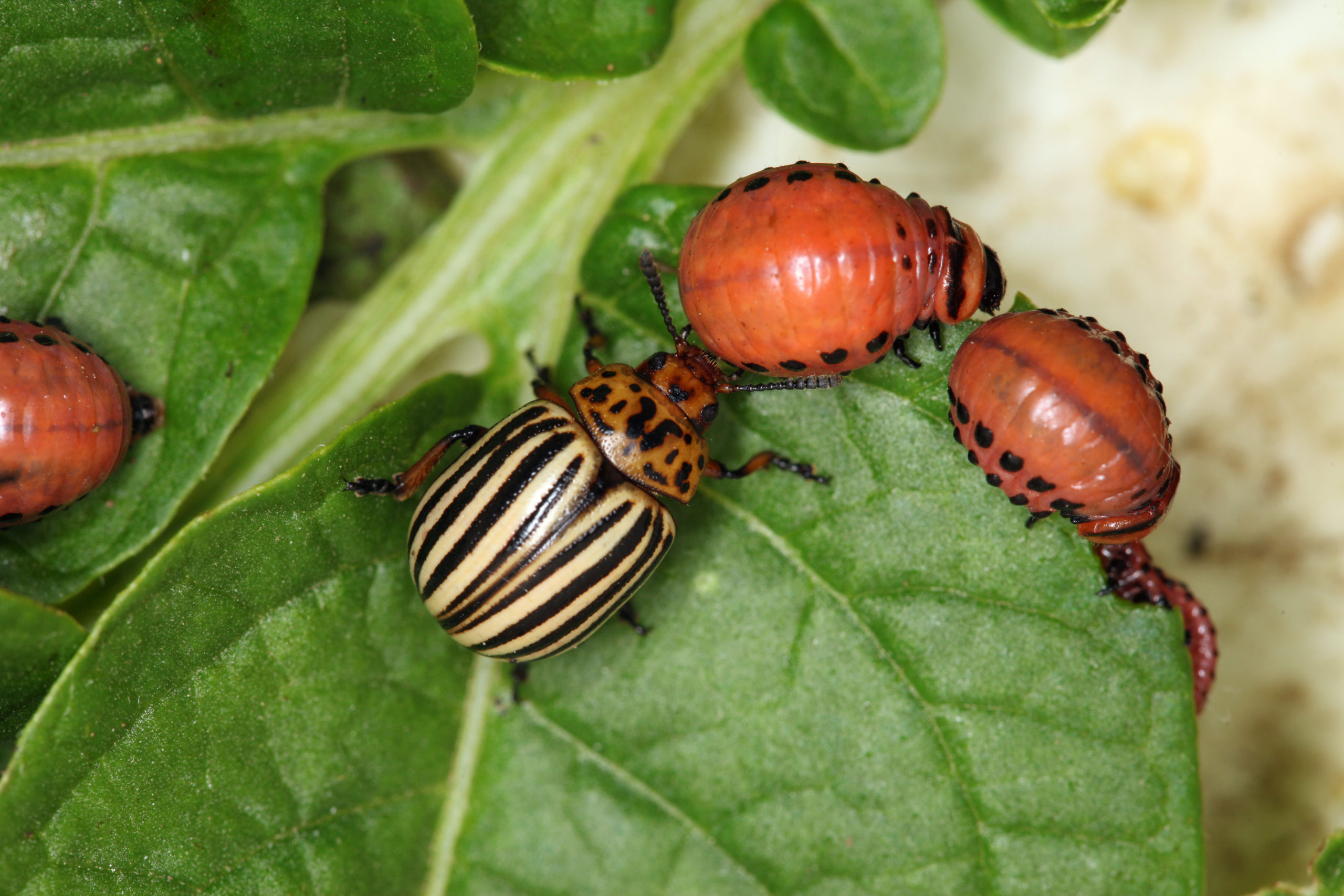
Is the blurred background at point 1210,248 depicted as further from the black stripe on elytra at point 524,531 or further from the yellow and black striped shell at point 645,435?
the black stripe on elytra at point 524,531

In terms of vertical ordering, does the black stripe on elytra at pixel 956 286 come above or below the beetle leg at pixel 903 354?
above

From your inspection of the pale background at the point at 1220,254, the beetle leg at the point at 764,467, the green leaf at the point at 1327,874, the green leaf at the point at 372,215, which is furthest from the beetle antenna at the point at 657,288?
the green leaf at the point at 1327,874

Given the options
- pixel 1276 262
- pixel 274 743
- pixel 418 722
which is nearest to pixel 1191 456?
pixel 1276 262

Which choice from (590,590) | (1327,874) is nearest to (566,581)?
(590,590)

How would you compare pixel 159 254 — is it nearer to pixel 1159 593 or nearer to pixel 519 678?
pixel 519 678

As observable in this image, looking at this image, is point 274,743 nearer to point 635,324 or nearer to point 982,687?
point 635,324

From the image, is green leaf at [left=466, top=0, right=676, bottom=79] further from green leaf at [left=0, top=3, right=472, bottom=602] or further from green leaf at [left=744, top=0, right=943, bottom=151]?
green leaf at [left=744, top=0, right=943, bottom=151]
